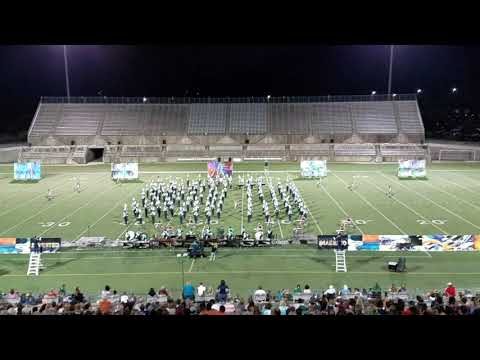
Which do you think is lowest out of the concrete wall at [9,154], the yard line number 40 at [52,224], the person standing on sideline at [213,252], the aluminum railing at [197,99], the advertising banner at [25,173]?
the person standing on sideline at [213,252]

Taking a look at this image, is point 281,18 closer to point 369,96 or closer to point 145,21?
point 145,21

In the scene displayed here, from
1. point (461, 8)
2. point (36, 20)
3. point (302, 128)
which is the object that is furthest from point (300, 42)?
point (302, 128)

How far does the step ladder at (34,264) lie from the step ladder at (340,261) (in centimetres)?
662

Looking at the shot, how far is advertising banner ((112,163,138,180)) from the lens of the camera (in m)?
22.6

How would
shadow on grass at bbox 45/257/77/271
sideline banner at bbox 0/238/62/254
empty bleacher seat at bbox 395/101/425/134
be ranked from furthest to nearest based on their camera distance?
1. empty bleacher seat at bbox 395/101/425/134
2. shadow on grass at bbox 45/257/77/271
3. sideline banner at bbox 0/238/62/254

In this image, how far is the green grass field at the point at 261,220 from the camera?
9.92 meters

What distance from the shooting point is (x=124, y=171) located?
22.6m

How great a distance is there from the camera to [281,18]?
287 cm

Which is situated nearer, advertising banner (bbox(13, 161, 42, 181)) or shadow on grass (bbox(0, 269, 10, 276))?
shadow on grass (bbox(0, 269, 10, 276))

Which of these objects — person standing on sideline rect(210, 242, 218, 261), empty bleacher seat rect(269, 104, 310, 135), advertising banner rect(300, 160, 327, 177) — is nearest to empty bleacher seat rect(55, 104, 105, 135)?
empty bleacher seat rect(269, 104, 310, 135)

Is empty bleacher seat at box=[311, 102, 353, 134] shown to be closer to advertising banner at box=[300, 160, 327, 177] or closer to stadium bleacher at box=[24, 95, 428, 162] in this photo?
stadium bleacher at box=[24, 95, 428, 162]

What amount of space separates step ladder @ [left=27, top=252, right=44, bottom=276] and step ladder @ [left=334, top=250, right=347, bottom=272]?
261 inches

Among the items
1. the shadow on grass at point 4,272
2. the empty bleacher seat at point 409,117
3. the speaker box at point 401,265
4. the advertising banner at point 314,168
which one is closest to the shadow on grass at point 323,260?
the speaker box at point 401,265

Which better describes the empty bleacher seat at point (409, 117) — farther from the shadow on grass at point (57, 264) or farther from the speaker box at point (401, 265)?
the shadow on grass at point (57, 264)
